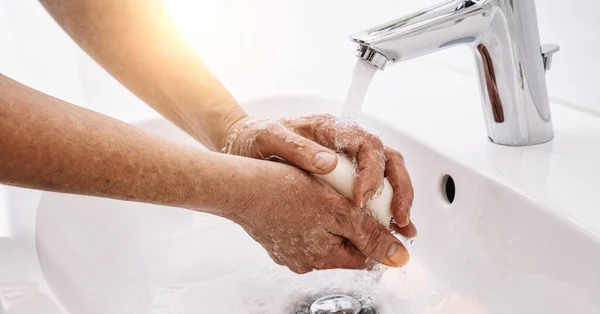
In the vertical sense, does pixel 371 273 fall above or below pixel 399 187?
below

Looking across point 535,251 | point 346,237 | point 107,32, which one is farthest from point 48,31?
point 535,251

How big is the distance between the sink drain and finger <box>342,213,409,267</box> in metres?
0.08

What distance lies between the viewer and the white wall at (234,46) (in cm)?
102

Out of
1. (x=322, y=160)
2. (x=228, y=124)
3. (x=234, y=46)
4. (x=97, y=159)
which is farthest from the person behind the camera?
(x=234, y=46)

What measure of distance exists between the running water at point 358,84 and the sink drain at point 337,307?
18 centimetres

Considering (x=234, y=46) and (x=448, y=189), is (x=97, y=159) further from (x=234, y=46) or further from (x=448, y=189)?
(x=234, y=46)

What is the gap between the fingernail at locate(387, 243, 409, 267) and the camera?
574 millimetres

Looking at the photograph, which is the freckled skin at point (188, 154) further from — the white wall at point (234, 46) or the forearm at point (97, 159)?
the white wall at point (234, 46)

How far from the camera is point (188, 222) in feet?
2.60

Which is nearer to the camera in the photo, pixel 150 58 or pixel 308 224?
pixel 308 224

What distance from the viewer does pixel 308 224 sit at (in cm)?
56

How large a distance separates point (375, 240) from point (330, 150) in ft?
0.29

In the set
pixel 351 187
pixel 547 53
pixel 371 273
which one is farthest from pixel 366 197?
pixel 547 53

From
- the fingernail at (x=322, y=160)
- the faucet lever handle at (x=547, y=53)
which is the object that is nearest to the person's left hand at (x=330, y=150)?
the fingernail at (x=322, y=160)
